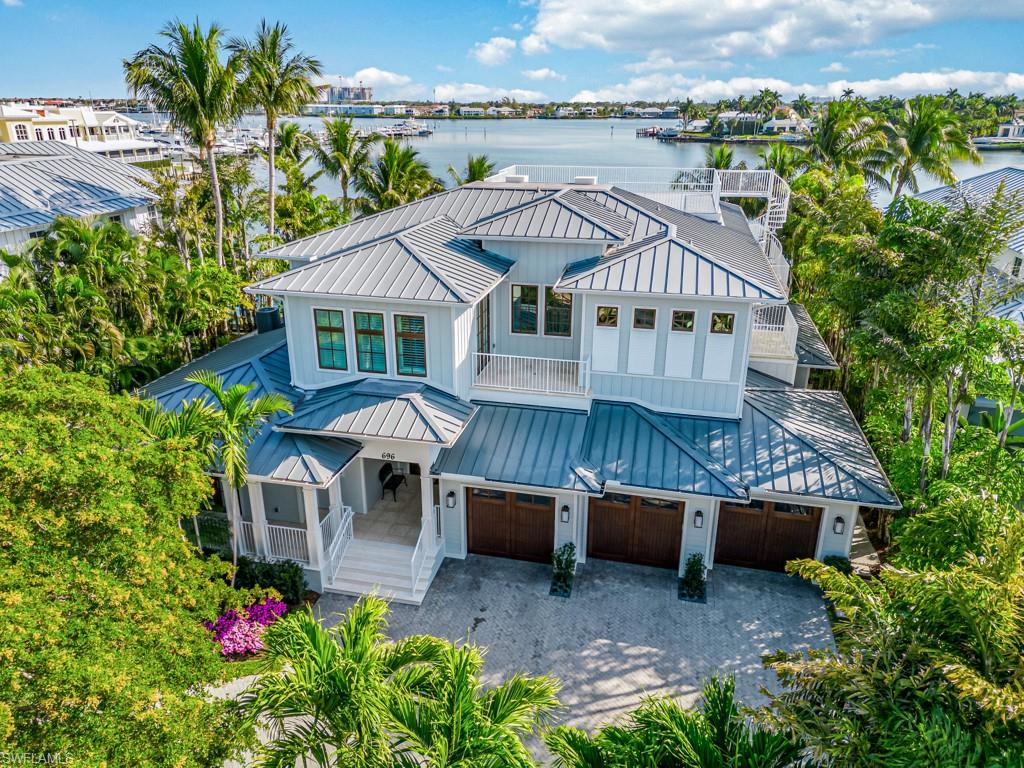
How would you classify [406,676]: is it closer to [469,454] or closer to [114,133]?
[469,454]

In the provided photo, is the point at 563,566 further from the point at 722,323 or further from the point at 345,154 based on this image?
the point at 345,154

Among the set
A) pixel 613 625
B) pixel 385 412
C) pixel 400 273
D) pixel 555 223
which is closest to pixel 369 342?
pixel 400 273

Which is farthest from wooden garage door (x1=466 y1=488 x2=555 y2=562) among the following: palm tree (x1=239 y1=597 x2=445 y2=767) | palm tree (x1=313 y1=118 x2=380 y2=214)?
palm tree (x1=313 y1=118 x2=380 y2=214)

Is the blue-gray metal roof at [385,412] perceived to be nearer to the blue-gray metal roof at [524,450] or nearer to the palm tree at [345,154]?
the blue-gray metal roof at [524,450]

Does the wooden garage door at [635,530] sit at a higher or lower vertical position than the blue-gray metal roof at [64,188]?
lower

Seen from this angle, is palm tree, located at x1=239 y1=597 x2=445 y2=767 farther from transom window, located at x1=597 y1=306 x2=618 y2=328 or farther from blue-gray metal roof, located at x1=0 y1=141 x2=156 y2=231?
blue-gray metal roof, located at x1=0 y1=141 x2=156 y2=231

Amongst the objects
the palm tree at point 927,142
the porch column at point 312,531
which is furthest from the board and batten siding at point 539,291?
the palm tree at point 927,142
